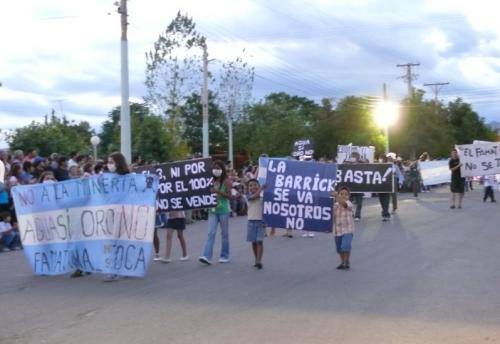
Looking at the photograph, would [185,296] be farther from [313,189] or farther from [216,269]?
[313,189]

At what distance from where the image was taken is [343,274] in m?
11.8

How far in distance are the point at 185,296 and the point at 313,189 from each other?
12.7ft

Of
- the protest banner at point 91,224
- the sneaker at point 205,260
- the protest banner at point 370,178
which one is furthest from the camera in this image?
the protest banner at point 370,178

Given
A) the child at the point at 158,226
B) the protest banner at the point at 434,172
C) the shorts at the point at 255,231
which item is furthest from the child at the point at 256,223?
the protest banner at the point at 434,172

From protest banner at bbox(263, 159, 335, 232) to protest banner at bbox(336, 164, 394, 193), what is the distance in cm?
744

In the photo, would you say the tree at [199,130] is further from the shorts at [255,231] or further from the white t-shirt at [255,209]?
the shorts at [255,231]

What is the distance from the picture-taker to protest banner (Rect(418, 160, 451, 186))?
141 ft

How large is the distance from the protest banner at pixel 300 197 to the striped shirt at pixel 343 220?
348 mm

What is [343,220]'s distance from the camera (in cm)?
1251

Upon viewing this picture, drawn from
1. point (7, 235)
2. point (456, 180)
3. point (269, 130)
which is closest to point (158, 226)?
point (7, 235)

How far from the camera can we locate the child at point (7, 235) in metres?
16.3

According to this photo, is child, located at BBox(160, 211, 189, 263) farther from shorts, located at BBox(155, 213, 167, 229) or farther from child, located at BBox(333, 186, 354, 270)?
child, located at BBox(333, 186, 354, 270)

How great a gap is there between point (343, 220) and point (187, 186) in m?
2.76

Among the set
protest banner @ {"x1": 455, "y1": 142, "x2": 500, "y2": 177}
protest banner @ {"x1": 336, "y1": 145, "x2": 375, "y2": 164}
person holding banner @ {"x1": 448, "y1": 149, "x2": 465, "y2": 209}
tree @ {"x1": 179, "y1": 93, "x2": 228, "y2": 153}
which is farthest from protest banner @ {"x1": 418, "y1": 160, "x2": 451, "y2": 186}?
tree @ {"x1": 179, "y1": 93, "x2": 228, "y2": 153}
